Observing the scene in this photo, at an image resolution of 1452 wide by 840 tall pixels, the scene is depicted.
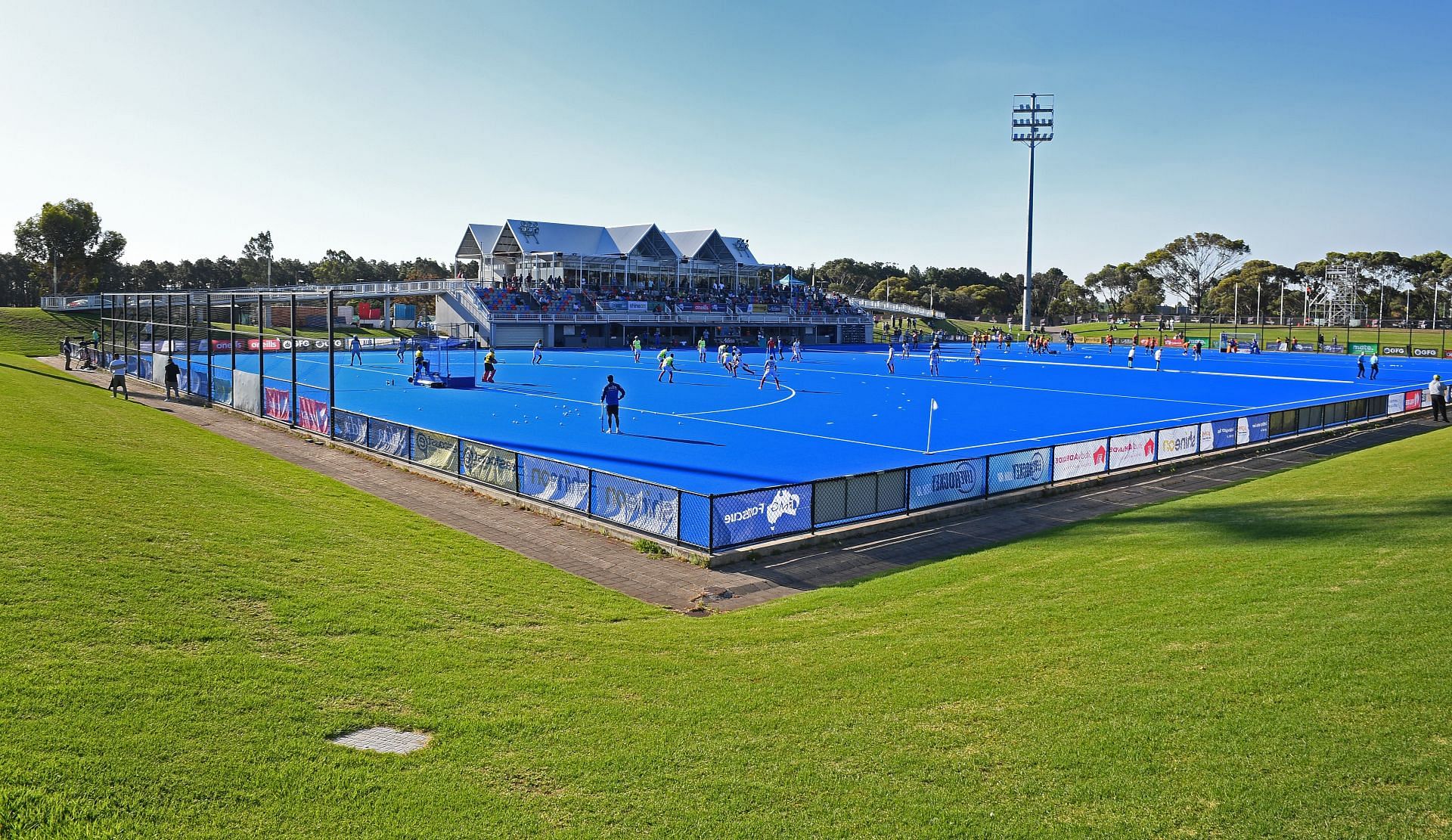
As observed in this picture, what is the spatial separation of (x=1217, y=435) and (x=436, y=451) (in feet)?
72.0

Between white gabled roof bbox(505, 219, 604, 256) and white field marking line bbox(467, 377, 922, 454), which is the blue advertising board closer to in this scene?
white field marking line bbox(467, 377, 922, 454)

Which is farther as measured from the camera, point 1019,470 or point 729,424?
point 729,424

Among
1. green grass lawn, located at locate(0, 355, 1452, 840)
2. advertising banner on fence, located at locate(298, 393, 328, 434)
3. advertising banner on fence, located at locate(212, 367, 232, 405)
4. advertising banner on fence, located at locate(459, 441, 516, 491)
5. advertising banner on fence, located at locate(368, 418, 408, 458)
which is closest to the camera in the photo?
green grass lawn, located at locate(0, 355, 1452, 840)

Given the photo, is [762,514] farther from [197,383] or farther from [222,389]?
[197,383]

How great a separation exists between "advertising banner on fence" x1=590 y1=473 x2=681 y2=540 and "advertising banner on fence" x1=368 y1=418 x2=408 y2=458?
8789 millimetres

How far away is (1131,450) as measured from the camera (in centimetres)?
2489

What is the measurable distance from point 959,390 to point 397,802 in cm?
4332

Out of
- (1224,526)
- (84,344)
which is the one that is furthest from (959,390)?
(84,344)

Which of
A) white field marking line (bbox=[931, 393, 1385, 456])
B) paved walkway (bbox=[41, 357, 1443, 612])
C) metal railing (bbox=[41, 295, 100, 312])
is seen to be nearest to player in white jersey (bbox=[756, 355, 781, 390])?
white field marking line (bbox=[931, 393, 1385, 456])

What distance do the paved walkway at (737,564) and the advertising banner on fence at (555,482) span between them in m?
0.52

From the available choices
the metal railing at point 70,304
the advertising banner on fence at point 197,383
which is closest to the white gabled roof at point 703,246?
the metal railing at point 70,304

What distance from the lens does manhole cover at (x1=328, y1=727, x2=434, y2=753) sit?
7850 mm

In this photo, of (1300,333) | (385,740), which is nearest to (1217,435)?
(385,740)

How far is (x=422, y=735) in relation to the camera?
8.16 metres
